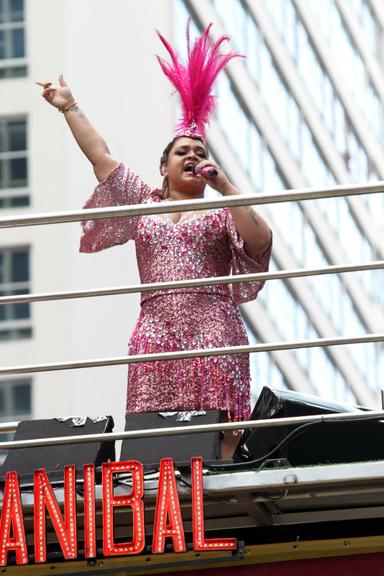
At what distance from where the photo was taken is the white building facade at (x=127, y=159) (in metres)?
Result: 40.6

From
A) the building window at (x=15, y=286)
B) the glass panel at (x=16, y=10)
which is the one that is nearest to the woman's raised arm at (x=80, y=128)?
the building window at (x=15, y=286)

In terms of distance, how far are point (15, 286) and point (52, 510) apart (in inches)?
1308

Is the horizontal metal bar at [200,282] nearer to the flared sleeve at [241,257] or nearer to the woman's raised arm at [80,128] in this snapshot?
the flared sleeve at [241,257]

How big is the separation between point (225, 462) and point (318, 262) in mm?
40665

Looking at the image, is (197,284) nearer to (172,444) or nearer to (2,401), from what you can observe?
(172,444)

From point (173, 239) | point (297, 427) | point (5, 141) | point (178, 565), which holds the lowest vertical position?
point (178, 565)

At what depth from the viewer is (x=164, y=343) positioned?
340 inches

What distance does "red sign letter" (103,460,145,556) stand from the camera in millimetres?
7359

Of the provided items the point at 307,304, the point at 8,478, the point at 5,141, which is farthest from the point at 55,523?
the point at 307,304

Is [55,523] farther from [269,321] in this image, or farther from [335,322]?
[335,322]

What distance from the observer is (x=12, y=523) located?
7.40 m

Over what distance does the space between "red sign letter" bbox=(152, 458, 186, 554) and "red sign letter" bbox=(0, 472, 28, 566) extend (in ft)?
1.65

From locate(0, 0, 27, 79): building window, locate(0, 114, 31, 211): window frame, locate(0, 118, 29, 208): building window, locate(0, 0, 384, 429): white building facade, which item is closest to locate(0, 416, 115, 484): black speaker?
locate(0, 0, 384, 429): white building facade

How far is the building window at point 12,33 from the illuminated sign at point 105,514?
34877mm
